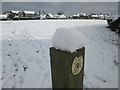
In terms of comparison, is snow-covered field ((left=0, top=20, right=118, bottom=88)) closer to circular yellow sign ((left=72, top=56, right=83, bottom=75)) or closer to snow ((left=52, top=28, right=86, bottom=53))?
circular yellow sign ((left=72, top=56, right=83, bottom=75))

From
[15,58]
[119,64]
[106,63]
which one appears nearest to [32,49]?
[15,58]

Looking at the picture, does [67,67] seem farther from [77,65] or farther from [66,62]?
[77,65]

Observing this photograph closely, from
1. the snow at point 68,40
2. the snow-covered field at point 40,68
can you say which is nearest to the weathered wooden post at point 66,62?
the snow at point 68,40

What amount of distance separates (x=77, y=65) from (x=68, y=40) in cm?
42

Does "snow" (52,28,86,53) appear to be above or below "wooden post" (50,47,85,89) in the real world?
above

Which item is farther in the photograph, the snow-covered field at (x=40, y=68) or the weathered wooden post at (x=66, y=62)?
the snow-covered field at (x=40, y=68)

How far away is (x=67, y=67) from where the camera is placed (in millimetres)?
2262

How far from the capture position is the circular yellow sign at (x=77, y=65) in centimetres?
231

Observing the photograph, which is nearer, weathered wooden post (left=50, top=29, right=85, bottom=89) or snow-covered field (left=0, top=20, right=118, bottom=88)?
weathered wooden post (left=50, top=29, right=85, bottom=89)

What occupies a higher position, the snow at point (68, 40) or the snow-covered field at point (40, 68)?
the snow at point (68, 40)

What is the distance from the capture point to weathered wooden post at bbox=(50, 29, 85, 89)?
7.43 feet

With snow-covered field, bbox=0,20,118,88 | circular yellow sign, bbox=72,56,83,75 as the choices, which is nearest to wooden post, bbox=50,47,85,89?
circular yellow sign, bbox=72,56,83,75

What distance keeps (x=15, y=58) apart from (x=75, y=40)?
3658 millimetres

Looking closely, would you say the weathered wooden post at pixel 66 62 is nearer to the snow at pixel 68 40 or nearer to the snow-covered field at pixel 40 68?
the snow at pixel 68 40
